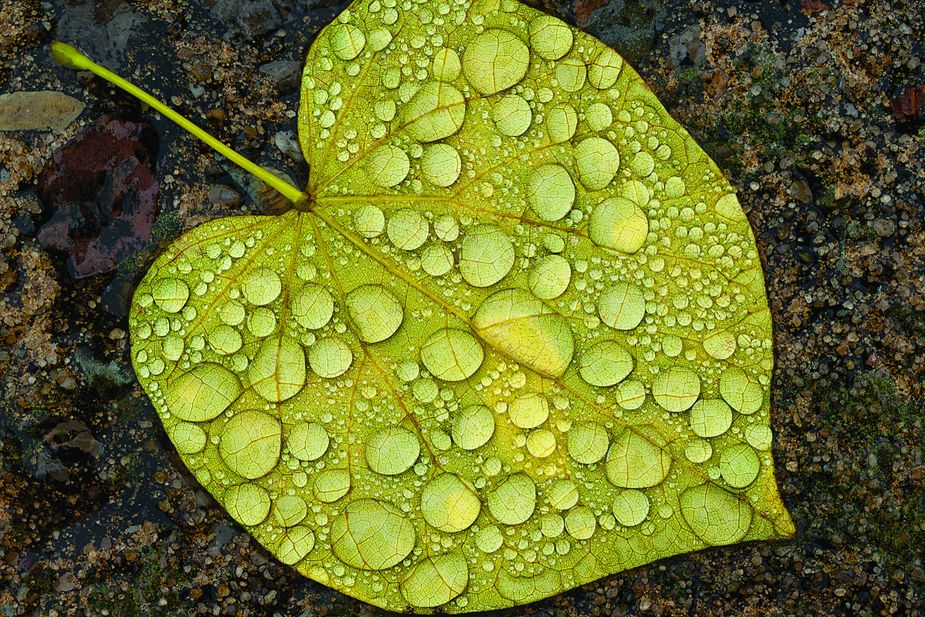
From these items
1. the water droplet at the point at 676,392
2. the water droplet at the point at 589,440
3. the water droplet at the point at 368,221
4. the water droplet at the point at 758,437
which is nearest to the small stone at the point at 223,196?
the water droplet at the point at 368,221

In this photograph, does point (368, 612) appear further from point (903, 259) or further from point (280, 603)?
point (903, 259)

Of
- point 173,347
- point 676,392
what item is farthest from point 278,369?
point 676,392

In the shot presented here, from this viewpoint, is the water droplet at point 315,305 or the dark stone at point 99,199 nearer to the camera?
the water droplet at point 315,305

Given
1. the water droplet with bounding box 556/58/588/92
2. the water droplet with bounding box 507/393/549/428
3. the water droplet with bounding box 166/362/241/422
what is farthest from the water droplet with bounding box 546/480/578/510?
the water droplet with bounding box 556/58/588/92

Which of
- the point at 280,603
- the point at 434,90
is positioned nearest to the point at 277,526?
the point at 280,603

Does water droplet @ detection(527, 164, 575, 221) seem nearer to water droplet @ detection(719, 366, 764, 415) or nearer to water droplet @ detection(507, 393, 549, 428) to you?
water droplet @ detection(507, 393, 549, 428)

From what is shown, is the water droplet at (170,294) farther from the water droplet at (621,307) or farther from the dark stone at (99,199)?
the water droplet at (621,307)

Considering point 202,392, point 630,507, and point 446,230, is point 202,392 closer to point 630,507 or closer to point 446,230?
point 446,230
